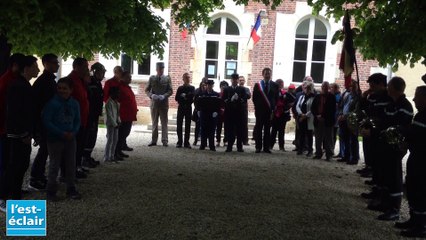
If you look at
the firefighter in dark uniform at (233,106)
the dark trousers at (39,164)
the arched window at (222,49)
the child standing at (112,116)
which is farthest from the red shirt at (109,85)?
the arched window at (222,49)

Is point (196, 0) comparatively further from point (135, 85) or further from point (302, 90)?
point (135, 85)

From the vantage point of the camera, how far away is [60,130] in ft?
16.9

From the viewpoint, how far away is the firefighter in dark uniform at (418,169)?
457cm

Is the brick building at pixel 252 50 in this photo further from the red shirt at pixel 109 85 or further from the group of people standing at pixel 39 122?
the group of people standing at pixel 39 122

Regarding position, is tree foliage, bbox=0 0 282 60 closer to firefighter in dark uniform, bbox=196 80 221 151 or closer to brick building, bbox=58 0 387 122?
firefighter in dark uniform, bbox=196 80 221 151

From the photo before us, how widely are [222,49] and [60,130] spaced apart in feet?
41.1

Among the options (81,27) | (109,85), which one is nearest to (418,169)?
(81,27)

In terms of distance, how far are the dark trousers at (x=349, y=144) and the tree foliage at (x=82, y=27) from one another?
354 cm

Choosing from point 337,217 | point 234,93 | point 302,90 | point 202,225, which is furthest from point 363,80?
point 202,225

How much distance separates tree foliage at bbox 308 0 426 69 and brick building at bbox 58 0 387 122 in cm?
936

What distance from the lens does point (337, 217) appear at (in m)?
5.27

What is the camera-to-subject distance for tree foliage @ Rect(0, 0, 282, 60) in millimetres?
5141

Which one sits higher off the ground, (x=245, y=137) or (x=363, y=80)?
(x=363, y=80)

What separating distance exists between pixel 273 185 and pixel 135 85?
36.9 ft
